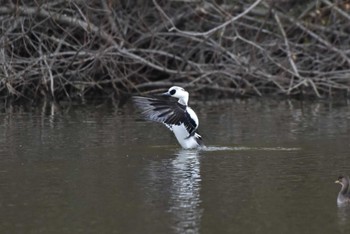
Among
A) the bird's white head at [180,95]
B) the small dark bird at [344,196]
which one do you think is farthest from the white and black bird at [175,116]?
the small dark bird at [344,196]

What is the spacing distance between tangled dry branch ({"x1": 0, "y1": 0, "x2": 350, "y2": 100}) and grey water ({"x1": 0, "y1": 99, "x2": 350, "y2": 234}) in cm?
281

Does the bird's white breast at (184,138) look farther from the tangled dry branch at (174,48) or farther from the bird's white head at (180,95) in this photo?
the tangled dry branch at (174,48)

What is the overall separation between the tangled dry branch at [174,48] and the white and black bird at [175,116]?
235 inches

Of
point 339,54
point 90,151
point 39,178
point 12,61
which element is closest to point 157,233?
point 39,178

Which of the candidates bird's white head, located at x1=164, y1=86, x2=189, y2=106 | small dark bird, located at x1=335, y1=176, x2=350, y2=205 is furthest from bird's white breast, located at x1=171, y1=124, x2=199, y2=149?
small dark bird, located at x1=335, y1=176, x2=350, y2=205

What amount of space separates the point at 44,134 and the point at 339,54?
27.6 feet

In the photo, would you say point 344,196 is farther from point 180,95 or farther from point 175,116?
point 180,95

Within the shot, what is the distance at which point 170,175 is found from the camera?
10766mm

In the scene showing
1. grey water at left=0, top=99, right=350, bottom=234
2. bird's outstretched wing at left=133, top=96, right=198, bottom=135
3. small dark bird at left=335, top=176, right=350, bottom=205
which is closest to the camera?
grey water at left=0, top=99, right=350, bottom=234

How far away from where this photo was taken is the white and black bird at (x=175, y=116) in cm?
1313

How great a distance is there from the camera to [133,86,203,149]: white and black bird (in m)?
13.1

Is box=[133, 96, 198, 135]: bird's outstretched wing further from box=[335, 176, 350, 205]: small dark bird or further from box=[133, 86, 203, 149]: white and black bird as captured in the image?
box=[335, 176, 350, 205]: small dark bird

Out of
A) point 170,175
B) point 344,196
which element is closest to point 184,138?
point 170,175

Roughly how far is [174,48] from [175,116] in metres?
8.14
